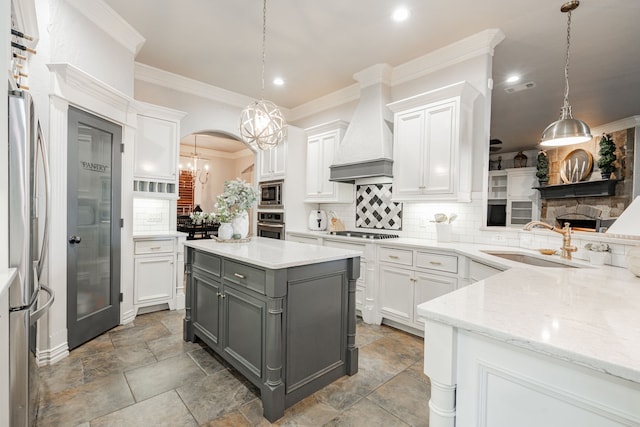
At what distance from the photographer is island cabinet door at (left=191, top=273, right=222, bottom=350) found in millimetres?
2361

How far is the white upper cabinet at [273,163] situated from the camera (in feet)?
15.1

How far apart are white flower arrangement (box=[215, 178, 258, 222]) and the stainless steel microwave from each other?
178cm

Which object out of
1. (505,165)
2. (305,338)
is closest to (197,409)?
(305,338)

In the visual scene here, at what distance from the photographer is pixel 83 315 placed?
2.75 m

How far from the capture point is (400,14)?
2789 mm

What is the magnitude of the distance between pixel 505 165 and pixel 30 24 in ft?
32.0

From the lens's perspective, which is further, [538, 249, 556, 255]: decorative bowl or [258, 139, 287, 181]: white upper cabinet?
[258, 139, 287, 181]: white upper cabinet

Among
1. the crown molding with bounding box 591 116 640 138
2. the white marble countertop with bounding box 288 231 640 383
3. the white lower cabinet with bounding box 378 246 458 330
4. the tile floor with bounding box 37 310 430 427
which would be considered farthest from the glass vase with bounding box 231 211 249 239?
the crown molding with bounding box 591 116 640 138

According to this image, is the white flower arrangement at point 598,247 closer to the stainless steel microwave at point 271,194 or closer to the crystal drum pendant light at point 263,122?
the crystal drum pendant light at point 263,122

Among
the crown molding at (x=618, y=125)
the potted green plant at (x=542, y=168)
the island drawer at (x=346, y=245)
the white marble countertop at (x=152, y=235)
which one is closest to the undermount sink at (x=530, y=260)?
the island drawer at (x=346, y=245)

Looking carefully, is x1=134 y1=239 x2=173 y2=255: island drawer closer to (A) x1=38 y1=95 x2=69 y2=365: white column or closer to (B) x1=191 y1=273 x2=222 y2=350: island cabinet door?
(A) x1=38 y1=95 x2=69 y2=365: white column

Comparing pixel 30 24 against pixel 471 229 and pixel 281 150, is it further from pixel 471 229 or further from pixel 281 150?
pixel 471 229

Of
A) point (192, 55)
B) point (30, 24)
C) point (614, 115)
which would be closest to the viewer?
point (30, 24)

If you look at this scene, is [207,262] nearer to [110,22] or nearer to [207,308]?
[207,308]
